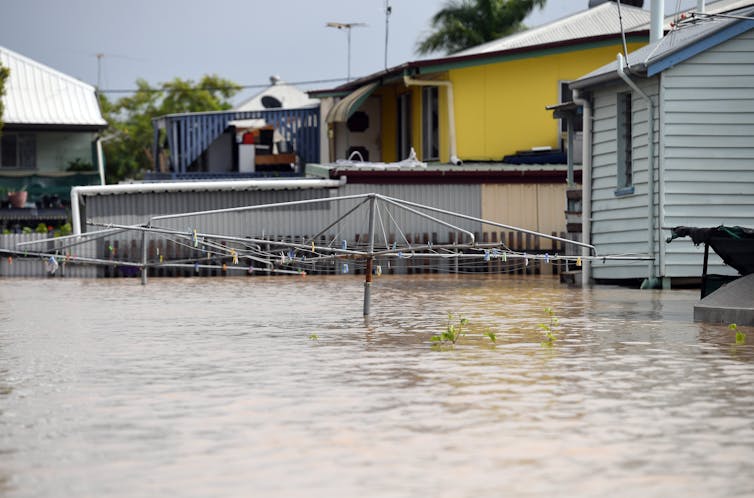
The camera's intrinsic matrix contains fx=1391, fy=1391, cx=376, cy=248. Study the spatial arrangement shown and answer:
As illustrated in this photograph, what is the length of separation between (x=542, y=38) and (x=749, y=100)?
15.5m

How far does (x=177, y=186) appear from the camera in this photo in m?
35.3

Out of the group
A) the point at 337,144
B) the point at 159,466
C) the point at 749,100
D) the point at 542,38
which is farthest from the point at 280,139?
the point at 159,466

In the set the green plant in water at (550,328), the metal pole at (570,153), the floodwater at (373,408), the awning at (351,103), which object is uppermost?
the awning at (351,103)

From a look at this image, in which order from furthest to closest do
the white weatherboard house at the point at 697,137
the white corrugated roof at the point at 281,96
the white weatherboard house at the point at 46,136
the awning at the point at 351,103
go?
the white corrugated roof at the point at 281,96 < the white weatherboard house at the point at 46,136 < the awning at the point at 351,103 < the white weatherboard house at the point at 697,137

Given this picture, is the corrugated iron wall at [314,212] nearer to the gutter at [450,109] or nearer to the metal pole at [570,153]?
the gutter at [450,109]

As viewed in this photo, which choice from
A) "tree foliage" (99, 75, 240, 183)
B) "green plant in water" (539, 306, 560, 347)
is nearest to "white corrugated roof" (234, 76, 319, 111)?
"tree foliage" (99, 75, 240, 183)

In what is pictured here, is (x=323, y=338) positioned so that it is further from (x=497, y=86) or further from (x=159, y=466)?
(x=497, y=86)

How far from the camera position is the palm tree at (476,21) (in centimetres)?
6531

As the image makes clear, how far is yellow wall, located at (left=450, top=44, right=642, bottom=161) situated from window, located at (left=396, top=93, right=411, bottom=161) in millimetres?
3568

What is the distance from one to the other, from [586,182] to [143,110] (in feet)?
247

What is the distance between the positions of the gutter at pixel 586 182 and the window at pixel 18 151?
87.6 ft

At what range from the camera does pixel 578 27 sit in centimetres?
4088

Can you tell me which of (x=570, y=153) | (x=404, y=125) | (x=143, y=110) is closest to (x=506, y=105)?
(x=404, y=125)

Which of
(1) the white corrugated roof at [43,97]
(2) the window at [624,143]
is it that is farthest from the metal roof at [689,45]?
(1) the white corrugated roof at [43,97]
